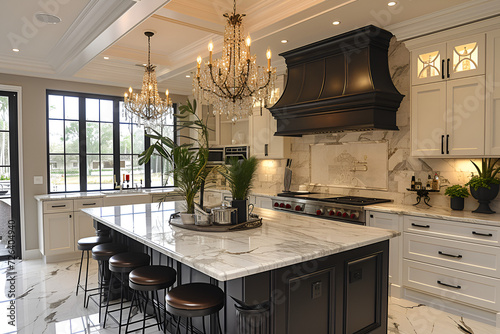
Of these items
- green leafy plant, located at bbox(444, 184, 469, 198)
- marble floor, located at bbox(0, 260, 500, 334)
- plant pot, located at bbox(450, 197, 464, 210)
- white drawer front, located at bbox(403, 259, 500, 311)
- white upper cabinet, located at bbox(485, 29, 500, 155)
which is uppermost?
white upper cabinet, located at bbox(485, 29, 500, 155)

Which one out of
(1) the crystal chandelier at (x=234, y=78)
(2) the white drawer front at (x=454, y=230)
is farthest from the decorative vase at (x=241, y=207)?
(2) the white drawer front at (x=454, y=230)

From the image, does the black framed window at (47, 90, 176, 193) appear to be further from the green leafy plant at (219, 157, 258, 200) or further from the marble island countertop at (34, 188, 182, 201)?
the green leafy plant at (219, 157, 258, 200)

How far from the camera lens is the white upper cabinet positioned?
10.4 feet

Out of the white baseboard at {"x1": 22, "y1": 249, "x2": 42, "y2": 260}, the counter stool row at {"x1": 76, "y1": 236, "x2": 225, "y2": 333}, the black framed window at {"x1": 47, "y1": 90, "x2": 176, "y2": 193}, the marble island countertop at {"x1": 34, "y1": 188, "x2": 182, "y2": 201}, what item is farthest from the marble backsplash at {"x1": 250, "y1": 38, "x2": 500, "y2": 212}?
the white baseboard at {"x1": 22, "y1": 249, "x2": 42, "y2": 260}

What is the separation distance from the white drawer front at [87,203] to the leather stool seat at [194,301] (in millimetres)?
3910

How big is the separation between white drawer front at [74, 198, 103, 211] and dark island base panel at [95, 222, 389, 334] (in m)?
3.26

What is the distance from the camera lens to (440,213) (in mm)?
3369

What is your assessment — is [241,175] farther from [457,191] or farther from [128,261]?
[457,191]

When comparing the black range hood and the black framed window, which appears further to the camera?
the black framed window

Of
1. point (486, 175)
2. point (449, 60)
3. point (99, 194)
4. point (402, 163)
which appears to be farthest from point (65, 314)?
point (449, 60)

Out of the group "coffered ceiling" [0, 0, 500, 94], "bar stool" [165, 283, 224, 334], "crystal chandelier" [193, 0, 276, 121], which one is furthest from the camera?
"coffered ceiling" [0, 0, 500, 94]

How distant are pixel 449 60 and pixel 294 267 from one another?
2.86 m

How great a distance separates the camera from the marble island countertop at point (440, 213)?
306 centimetres

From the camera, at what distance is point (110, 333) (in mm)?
3020
